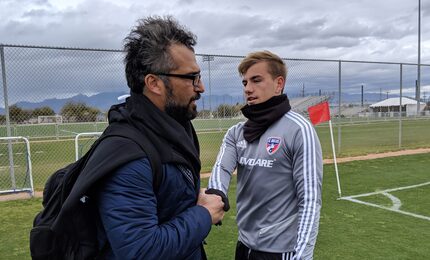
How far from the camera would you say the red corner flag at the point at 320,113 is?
7582mm

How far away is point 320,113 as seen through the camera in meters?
7.71

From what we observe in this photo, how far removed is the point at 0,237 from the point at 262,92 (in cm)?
471

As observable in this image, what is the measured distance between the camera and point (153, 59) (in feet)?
4.57

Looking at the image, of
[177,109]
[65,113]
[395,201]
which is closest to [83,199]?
[177,109]

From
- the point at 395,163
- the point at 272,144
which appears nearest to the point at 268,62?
the point at 272,144

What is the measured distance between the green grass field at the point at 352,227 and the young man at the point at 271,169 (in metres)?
2.36

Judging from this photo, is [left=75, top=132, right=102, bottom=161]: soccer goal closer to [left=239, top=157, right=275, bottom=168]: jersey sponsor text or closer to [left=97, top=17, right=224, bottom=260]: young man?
[left=239, top=157, right=275, bottom=168]: jersey sponsor text

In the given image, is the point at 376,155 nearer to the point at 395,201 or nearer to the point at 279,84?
the point at 395,201

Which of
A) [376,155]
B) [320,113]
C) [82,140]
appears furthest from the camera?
[376,155]

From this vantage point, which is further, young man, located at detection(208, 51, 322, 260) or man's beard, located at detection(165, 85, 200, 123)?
young man, located at detection(208, 51, 322, 260)

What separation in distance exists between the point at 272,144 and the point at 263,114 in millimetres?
207

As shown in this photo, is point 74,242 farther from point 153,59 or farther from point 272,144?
point 272,144

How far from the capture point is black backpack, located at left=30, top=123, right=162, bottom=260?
1210 mm

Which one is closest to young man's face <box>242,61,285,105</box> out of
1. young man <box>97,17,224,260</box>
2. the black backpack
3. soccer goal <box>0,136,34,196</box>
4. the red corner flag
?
young man <box>97,17,224,260</box>
